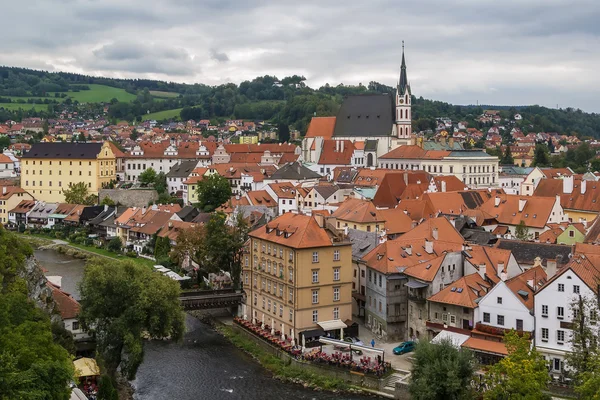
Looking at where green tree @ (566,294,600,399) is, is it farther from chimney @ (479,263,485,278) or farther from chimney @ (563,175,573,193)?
chimney @ (563,175,573,193)

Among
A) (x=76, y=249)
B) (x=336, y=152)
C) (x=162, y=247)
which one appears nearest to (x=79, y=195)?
(x=76, y=249)

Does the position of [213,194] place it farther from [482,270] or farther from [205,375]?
[482,270]

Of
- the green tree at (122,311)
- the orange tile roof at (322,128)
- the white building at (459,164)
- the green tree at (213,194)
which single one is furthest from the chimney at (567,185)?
the orange tile roof at (322,128)

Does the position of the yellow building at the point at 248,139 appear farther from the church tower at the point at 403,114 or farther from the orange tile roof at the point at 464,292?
the orange tile roof at the point at 464,292

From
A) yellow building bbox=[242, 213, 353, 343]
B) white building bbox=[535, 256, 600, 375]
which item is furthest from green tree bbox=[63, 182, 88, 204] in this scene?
white building bbox=[535, 256, 600, 375]

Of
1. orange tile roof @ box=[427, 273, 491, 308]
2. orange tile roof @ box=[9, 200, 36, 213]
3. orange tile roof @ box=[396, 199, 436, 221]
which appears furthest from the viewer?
orange tile roof @ box=[9, 200, 36, 213]

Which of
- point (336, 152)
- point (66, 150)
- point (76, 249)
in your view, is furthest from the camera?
point (66, 150)
